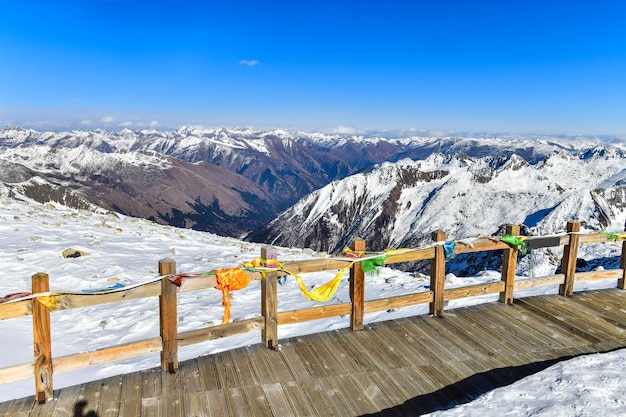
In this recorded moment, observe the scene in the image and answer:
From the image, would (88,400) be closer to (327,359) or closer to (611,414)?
(327,359)

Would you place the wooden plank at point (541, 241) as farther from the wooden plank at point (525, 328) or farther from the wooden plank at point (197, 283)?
the wooden plank at point (197, 283)

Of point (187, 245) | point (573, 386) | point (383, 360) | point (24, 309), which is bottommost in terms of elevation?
point (187, 245)

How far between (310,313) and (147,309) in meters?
7.69

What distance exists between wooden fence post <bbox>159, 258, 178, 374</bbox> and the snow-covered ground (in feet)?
8.06

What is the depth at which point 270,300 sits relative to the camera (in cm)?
871

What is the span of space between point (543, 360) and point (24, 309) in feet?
31.9

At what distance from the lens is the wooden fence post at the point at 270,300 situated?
867cm

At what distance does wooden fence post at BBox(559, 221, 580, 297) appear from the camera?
475 inches

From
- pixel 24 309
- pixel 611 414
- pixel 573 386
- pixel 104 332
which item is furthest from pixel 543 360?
pixel 104 332

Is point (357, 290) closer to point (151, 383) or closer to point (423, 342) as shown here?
point (423, 342)

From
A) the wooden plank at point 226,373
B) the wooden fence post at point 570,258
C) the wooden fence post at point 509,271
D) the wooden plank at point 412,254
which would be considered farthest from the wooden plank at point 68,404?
the wooden fence post at point 570,258

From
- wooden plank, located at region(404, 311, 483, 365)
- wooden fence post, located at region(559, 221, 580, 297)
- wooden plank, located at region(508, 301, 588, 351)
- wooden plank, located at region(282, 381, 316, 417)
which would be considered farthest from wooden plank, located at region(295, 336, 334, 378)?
wooden fence post, located at region(559, 221, 580, 297)

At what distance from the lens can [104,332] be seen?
41.2ft

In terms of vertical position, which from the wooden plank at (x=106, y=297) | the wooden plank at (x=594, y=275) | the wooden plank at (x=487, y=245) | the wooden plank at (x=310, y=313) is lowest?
the wooden plank at (x=594, y=275)
